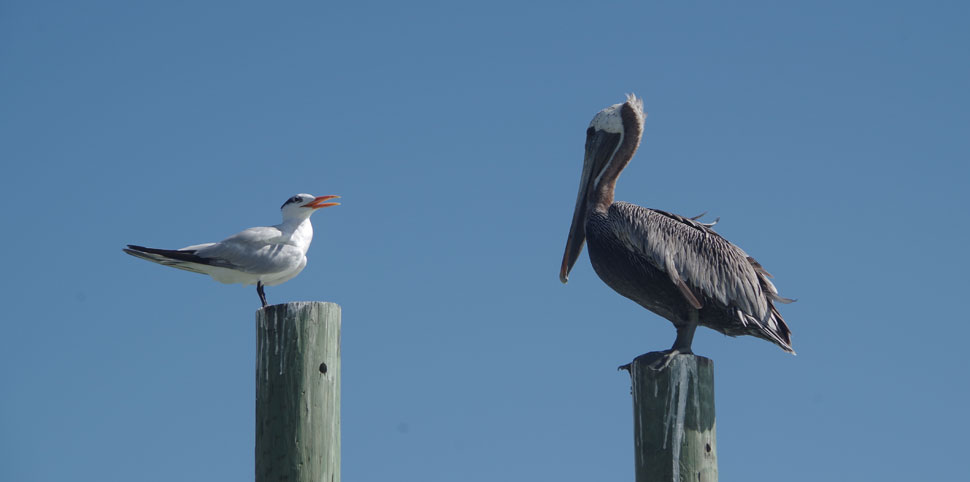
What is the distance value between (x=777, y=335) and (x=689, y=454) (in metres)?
2.44

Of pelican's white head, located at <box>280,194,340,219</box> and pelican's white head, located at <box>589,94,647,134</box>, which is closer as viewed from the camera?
pelican's white head, located at <box>589,94,647,134</box>

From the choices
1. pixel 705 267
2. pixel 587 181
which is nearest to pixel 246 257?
pixel 587 181

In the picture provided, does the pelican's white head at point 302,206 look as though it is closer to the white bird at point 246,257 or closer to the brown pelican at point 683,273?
the white bird at point 246,257

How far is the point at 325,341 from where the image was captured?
4910mm

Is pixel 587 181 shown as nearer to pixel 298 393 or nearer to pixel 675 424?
pixel 675 424

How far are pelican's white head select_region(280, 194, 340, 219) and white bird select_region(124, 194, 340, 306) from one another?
23cm

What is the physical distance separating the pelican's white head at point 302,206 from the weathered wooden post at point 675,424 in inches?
168

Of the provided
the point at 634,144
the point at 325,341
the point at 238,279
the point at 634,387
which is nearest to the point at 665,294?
the point at 634,144

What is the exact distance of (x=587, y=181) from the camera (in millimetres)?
7875

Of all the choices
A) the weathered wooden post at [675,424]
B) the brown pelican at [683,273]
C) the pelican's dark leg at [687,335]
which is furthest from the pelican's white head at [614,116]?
the weathered wooden post at [675,424]

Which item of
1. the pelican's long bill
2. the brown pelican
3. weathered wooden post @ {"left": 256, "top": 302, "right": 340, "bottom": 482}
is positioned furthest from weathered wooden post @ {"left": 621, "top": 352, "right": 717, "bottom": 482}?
the pelican's long bill

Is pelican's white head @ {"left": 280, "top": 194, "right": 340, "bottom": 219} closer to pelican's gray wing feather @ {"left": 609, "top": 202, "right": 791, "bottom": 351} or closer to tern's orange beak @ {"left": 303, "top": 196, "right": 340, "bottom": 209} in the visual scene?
tern's orange beak @ {"left": 303, "top": 196, "right": 340, "bottom": 209}

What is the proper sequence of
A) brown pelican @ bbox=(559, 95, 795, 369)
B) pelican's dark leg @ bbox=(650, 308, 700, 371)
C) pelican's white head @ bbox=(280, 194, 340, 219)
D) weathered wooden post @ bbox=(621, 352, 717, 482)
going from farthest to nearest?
pelican's white head @ bbox=(280, 194, 340, 219), brown pelican @ bbox=(559, 95, 795, 369), pelican's dark leg @ bbox=(650, 308, 700, 371), weathered wooden post @ bbox=(621, 352, 717, 482)

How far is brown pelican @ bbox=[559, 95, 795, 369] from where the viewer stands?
682 cm
